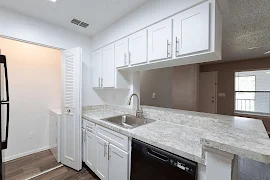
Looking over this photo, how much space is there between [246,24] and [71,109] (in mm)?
3215

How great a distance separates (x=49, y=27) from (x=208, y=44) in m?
2.39

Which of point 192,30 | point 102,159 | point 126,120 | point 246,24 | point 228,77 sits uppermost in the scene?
point 246,24

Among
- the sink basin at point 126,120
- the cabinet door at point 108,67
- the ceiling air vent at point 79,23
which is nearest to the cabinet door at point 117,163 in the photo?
the sink basin at point 126,120

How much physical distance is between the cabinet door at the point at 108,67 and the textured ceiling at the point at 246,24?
1781 mm

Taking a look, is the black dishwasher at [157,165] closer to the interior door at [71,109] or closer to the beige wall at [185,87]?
the interior door at [71,109]

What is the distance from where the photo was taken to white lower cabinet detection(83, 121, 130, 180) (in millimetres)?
1502

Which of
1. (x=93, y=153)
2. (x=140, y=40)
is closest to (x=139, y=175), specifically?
(x=93, y=153)

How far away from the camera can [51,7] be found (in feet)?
5.94

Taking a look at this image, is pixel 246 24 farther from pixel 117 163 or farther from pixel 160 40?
pixel 117 163

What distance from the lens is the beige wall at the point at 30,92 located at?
8.18ft

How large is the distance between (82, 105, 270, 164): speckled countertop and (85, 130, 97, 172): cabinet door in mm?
279

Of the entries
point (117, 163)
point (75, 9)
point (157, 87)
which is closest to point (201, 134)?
point (117, 163)

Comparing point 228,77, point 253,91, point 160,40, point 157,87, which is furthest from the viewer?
point 228,77

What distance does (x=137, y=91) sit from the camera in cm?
243
